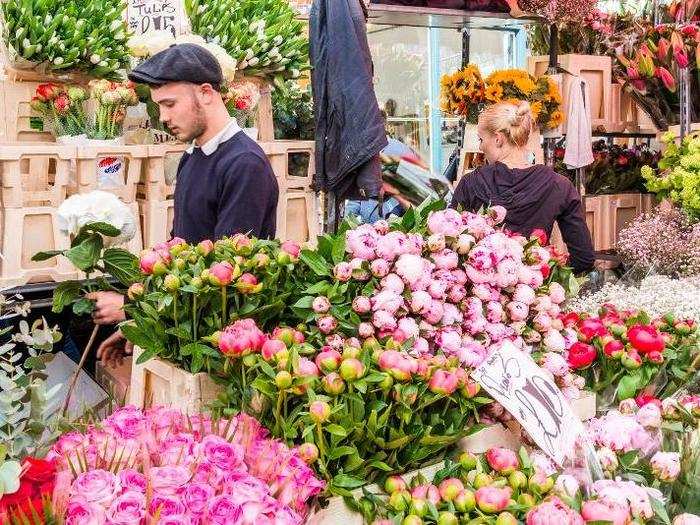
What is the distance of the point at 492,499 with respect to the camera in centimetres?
106

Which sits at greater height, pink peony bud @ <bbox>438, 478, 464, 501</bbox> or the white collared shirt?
the white collared shirt

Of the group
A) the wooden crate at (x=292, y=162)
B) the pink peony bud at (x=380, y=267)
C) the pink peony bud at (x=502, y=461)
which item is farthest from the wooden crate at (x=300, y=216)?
the pink peony bud at (x=502, y=461)

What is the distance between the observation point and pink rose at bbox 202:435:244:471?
0.99 meters

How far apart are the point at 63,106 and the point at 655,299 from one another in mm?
2056

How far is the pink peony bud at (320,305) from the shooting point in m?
1.33

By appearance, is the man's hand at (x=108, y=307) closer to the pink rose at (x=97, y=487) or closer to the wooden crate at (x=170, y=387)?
the wooden crate at (x=170, y=387)

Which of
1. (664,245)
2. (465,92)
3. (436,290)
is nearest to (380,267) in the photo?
(436,290)

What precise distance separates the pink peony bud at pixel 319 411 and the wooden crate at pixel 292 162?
2.37 meters

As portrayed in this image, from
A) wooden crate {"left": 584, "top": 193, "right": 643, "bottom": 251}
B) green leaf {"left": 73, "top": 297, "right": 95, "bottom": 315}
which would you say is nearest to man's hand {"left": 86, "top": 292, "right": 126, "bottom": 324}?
green leaf {"left": 73, "top": 297, "right": 95, "bottom": 315}

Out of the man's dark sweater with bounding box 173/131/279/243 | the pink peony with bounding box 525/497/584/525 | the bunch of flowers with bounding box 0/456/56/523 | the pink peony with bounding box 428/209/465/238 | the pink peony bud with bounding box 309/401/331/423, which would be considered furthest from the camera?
the man's dark sweater with bounding box 173/131/279/243

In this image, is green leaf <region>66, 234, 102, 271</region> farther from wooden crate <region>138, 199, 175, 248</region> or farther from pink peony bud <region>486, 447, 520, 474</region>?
wooden crate <region>138, 199, 175, 248</region>

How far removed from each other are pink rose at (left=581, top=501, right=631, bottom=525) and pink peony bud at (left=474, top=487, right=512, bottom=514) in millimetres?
98

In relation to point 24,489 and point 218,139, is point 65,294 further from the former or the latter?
point 218,139

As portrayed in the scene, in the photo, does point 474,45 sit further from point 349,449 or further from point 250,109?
point 349,449
